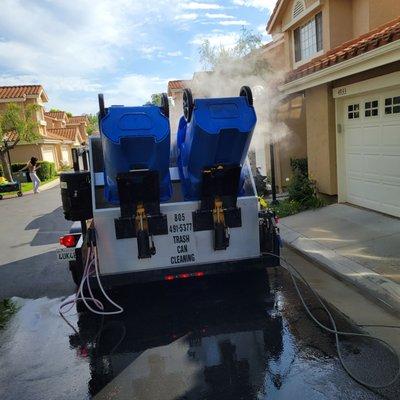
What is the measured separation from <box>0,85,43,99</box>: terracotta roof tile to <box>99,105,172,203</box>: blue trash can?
32765mm

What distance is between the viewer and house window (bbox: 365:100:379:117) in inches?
306

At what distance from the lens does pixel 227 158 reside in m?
3.89

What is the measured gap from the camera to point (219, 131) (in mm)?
3590

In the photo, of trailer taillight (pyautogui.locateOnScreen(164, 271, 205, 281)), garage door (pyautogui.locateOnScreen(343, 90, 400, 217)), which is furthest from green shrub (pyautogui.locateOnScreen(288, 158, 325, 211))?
trailer taillight (pyautogui.locateOnScreen(164, 271, 205, 281))

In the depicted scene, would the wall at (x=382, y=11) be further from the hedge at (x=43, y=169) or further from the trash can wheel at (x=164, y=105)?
the hedge at (x=43, y=169)

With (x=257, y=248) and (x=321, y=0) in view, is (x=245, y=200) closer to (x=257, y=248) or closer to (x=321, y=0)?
(x=257, y=248)

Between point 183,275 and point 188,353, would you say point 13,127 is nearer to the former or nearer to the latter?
point 183,275

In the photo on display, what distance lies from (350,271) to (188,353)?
269 centimetres

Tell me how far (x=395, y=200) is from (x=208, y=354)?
5464 mm

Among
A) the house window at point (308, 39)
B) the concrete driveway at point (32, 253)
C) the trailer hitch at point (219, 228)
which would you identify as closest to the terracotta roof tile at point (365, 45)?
the trailer hitch at point (219, 228)

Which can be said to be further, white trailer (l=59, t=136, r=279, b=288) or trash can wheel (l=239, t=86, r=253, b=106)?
white trailer (l=59, t=136, r=279, b=288)

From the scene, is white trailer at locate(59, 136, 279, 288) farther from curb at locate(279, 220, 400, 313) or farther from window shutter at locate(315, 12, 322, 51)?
window shutter at locate(315, 12, 322, 51)

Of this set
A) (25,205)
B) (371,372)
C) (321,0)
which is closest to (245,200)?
(371,372)

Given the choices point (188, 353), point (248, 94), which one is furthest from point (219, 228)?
point (248, 94)
